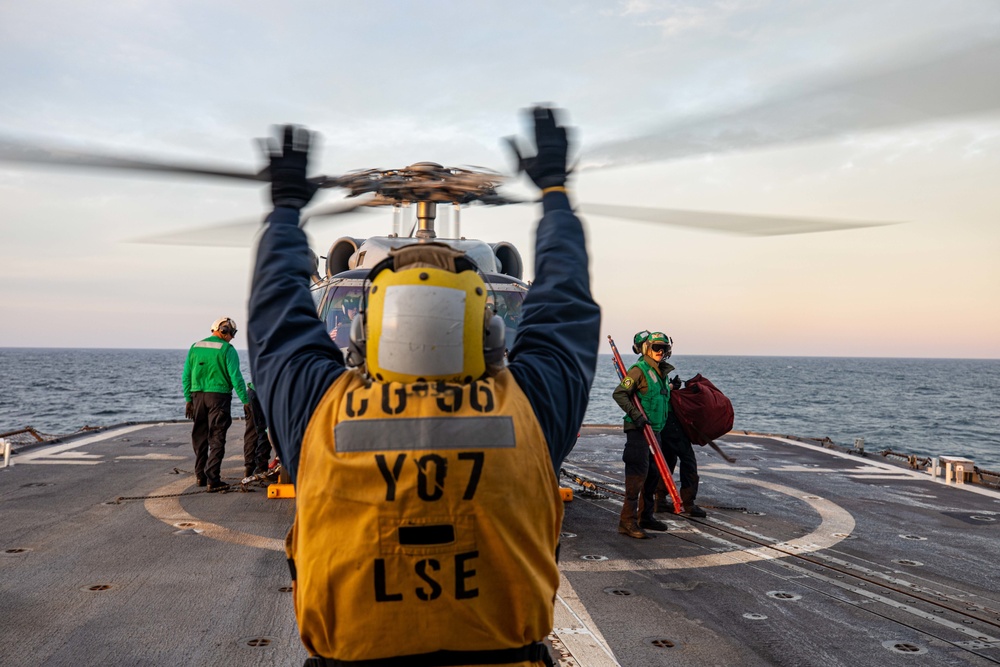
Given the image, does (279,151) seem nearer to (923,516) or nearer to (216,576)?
(216,576)

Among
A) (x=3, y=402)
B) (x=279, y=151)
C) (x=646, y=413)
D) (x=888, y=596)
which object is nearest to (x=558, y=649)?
(x=888, y=596)

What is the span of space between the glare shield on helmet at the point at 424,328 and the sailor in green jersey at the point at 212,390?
7.92 meters

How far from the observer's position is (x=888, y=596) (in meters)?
5.56

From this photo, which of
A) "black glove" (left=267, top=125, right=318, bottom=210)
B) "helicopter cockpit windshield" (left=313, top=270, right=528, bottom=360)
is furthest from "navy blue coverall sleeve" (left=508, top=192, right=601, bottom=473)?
"helicopter cockpit windshield" (left=313, top=270, right=528, bottom=360)

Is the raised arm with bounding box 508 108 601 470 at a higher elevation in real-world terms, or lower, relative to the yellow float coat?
higher

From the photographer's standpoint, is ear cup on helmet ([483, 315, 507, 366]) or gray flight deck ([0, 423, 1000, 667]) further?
gray flight deck ([0, 423, 1000, 667])

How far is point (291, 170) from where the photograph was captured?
8.34 ft

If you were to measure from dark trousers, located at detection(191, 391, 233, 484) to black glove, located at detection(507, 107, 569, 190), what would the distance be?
772 centimetres

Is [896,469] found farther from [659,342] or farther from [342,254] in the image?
[342,254]

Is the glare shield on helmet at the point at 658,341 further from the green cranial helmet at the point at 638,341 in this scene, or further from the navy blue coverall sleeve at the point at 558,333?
the navy blue coverall sleeve at the point at 558,333

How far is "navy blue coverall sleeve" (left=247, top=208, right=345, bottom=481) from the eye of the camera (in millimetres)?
2119

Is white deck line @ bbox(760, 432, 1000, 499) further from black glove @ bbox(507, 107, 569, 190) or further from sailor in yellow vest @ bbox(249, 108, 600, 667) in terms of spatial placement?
sailor in yellow vest @ bbox(249, 108, 600, 667)

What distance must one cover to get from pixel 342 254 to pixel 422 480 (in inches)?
313

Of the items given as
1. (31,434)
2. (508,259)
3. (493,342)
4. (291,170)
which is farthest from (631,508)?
(31,434)
